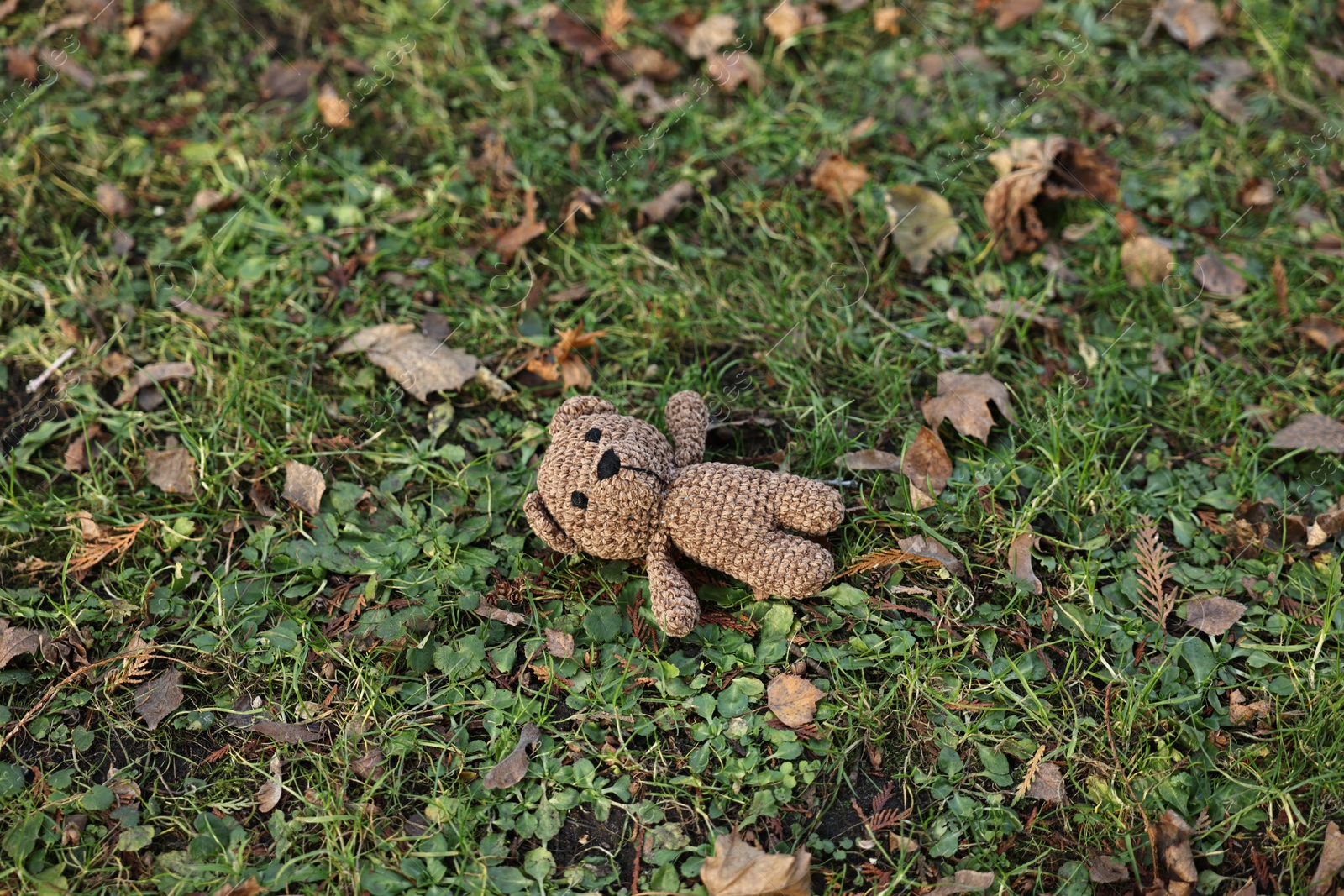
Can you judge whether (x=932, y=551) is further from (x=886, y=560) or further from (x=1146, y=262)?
(x=1146, y=262)

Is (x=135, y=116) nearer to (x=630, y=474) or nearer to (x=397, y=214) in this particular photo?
(x=397, y=214)

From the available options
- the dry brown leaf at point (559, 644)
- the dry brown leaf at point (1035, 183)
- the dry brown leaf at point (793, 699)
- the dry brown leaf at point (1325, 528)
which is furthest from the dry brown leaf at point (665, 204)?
the dry brown leaf at point (1325, 528)

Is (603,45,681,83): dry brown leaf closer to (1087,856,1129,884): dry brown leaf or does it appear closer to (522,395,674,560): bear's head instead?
(522,395,674,560): bear's head

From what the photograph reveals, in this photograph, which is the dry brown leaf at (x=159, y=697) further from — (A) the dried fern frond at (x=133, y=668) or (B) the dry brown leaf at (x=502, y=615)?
(B) the dry brown leaf at (x=502, y=615)

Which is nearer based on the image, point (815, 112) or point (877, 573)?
point (877, 573)

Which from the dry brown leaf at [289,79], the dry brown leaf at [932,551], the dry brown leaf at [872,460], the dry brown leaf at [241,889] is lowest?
the dry brown leaf at [932,551]

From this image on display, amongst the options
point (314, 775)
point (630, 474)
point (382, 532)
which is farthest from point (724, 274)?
point (314, 775)
